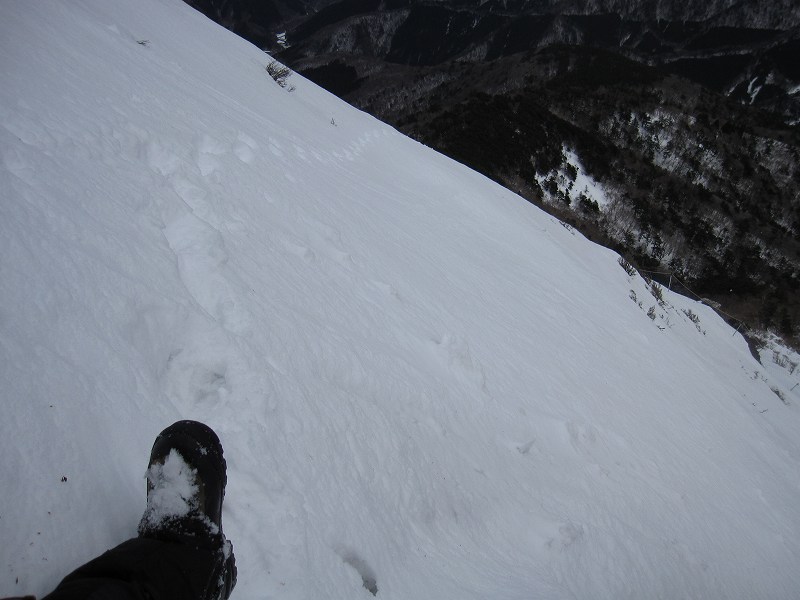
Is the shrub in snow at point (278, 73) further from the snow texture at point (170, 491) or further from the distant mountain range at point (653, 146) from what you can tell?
the distant mountain range at point (653, 146)

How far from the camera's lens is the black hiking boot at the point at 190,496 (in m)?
1.23

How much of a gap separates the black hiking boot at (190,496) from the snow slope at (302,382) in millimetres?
178

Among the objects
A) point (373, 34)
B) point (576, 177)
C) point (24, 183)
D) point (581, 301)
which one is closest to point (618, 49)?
point (373, 34)

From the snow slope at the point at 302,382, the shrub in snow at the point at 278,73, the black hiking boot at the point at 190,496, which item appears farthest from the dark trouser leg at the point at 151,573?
the shrub in snow at the point at 278,73

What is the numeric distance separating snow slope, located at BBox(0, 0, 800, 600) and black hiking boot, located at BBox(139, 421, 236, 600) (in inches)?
7.0

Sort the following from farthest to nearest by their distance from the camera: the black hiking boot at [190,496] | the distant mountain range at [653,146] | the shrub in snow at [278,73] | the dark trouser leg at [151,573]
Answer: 1. the distant mountain range at [653,146]
2. the shrub in snow at [278,73]
3. the black hiking boot at [190,496]
4. the dark trouser leg at [151,573]

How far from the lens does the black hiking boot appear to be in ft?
4.05

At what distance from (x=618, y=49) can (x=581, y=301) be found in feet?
336

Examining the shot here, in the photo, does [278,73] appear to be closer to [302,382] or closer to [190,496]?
[302,382]

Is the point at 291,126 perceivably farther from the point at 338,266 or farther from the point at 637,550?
the point at 637,550

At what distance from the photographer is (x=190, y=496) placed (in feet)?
4.24

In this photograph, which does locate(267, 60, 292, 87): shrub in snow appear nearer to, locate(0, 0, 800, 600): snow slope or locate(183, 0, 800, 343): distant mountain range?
locate(0, 0, 800, 600): snow slope

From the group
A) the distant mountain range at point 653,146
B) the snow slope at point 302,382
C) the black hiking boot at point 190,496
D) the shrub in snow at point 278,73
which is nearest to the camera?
the black hiking boot at point 190,496

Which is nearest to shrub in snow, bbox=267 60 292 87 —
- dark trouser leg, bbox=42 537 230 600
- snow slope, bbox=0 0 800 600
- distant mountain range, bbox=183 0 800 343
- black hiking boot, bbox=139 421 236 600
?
snow slope, bbox=0 0 800 600
